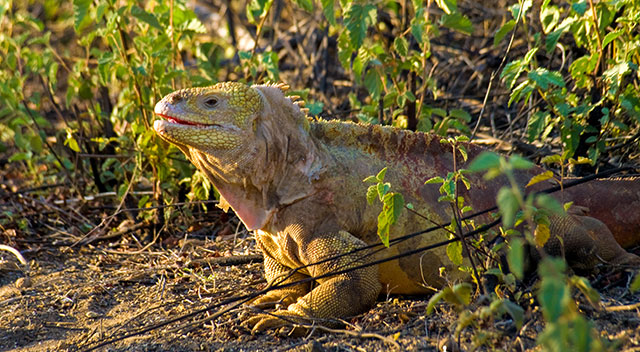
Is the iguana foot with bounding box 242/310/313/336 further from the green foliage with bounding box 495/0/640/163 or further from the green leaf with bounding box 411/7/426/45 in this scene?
the green leaf with bounding box 411/7/426/45

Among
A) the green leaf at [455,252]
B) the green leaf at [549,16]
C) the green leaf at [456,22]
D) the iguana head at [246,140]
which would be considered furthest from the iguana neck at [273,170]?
the green leaf at [549,16]

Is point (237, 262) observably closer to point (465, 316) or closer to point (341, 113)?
point (341, 113)

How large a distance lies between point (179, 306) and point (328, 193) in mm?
1225

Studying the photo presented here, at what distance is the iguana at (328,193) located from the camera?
13.0 ft

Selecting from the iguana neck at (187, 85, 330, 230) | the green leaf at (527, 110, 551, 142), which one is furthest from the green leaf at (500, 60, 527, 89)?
the iguana neck at (187, 85, 330, 230)

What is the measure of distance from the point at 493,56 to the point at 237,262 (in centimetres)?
369

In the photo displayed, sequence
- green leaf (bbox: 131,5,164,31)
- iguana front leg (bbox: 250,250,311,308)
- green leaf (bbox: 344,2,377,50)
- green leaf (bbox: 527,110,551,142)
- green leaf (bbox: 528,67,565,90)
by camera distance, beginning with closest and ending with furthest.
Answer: green leaf (bbox: 528,67,565,90), iguana front leg (bbox: 250,250,311,308), green leaf (bbox: 527,110,551,142), green leaf (bbox: 344,2,377,50), green leaf (bbox: 131,5,164,31)

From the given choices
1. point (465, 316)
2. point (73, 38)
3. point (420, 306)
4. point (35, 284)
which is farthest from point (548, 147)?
point (73, 38)

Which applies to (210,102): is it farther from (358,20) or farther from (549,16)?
(549,16)

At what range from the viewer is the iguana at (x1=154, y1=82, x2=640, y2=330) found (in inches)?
156

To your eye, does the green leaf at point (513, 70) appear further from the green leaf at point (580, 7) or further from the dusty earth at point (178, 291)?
the dusty earth at point (178, 291)

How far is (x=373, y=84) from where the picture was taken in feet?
18.3

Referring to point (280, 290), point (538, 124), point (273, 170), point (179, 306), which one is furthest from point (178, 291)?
point (538, 124)

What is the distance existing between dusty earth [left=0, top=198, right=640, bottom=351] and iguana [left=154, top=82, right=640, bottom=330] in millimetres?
→ 201
